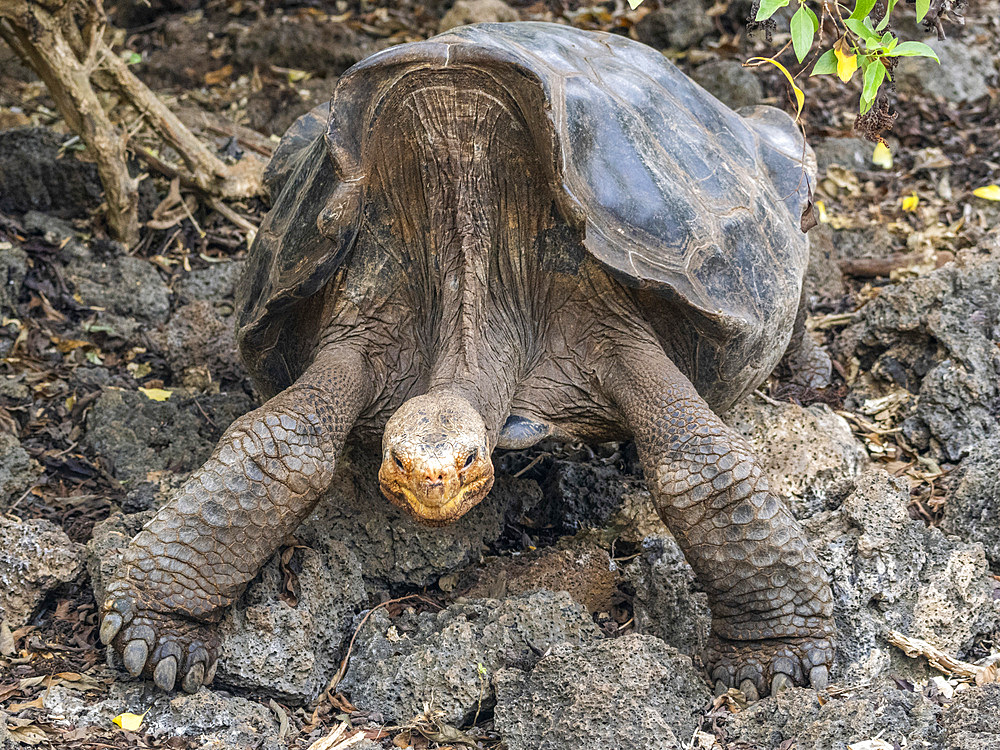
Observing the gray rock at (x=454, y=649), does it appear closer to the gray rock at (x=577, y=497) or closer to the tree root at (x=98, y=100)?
the gray rock at (x=577, y=497)

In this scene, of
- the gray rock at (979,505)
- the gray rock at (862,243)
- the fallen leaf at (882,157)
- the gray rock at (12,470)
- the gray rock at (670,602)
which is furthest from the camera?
the fallen leaf at (882,157)

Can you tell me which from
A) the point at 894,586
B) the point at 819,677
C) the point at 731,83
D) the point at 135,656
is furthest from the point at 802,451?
the point at 731,83

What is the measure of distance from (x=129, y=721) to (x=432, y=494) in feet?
3.45

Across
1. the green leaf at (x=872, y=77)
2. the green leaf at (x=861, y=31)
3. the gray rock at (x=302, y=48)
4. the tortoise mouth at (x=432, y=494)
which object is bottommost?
the gray rock at (x=302, y=48)

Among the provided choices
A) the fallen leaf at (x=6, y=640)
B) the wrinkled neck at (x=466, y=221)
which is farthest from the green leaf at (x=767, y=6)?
the fallen leaf at (x=6, y=640)

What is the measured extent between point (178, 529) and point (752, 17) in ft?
7.20

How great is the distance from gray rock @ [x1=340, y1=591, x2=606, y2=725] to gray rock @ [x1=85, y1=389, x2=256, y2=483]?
1372mm

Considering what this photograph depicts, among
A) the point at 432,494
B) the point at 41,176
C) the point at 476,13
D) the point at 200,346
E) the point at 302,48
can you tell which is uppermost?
the point at 432,494

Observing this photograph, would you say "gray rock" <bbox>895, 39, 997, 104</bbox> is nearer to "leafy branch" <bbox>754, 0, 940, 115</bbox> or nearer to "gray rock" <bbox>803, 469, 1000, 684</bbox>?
"gray rock" <bbox>803, 469, 1000, 684</bbox>

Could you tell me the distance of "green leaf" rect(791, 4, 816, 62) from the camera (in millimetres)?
2680

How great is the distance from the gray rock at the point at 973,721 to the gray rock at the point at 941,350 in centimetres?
194

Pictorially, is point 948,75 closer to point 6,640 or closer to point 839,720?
point 839,720

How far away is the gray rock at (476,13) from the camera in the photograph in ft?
26.1

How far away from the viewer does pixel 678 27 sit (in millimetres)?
8305
